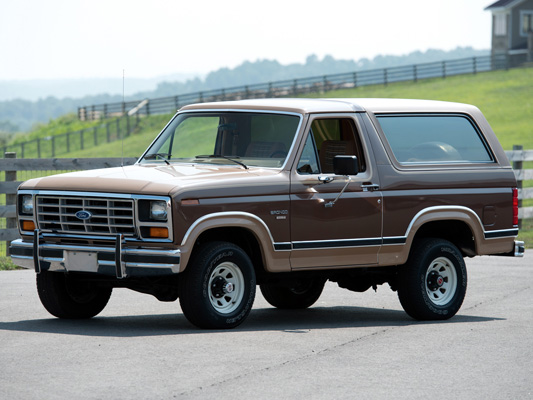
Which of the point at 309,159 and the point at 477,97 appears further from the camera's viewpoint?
the point at 477,97

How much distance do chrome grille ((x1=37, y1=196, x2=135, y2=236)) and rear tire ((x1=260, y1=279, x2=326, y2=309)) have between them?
2.70m

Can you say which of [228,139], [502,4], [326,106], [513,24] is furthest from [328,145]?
[502,4]

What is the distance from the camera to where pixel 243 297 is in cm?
913

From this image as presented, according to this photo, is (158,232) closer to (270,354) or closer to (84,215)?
(84,215)

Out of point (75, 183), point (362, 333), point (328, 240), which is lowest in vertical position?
point (362, 333)

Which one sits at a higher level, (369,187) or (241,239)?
(369,187)

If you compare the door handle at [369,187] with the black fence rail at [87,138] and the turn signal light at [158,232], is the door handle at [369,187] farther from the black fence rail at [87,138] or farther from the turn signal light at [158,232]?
the black fence rail at [87,138]

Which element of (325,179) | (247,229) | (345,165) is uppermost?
(345,165)

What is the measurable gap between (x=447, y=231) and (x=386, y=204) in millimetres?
1241

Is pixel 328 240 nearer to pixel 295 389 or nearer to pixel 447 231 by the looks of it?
pixel 447 231

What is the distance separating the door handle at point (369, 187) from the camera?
9906 mm

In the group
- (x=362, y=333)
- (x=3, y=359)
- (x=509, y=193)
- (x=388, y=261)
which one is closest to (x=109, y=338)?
(x=3, y=359)

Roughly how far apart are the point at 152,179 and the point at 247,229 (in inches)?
37.2

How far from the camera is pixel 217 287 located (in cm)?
903
